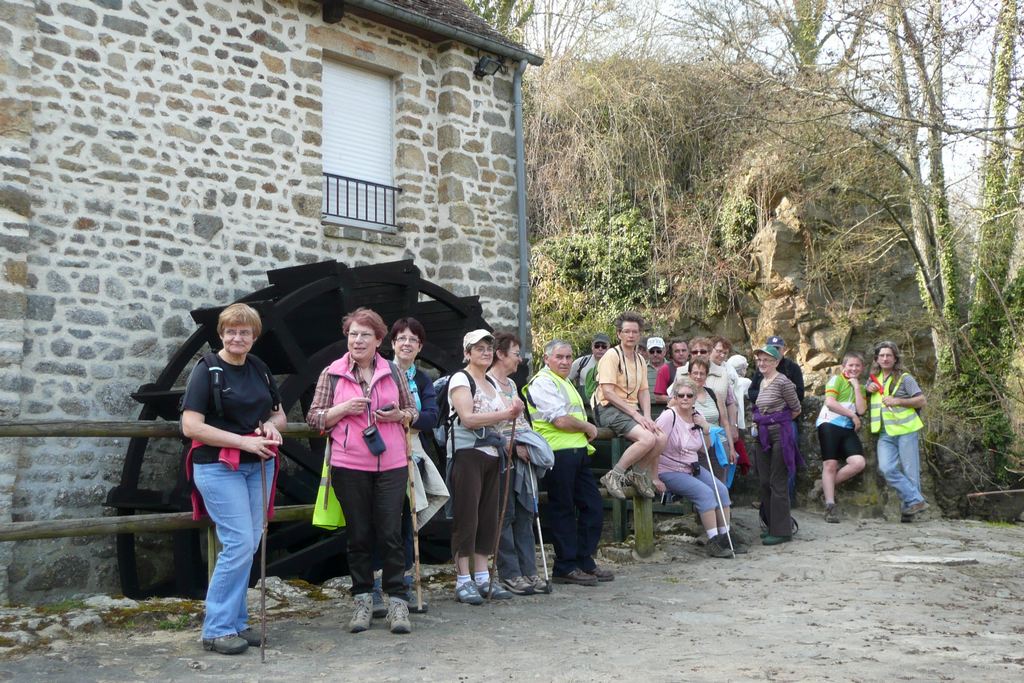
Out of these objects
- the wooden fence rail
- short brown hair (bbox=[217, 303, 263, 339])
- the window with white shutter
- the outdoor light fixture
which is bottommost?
the wooden fence rail

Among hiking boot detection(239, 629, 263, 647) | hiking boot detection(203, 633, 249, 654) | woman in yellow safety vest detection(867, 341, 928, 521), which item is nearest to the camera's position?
hiking boot detection(203, 633, 249, 654)

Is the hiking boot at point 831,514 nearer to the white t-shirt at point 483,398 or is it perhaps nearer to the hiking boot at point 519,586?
the hiking boot at point 519,586

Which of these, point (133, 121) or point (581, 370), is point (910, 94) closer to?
point (581, 370)

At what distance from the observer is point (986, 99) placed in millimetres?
9867

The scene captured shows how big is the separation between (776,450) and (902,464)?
1.45 meters

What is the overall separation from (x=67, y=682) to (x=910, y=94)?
9.79 metres

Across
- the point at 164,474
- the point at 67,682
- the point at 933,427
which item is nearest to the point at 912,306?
the point at 933,427

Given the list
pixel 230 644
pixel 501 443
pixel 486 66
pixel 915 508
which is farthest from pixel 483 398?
pixel 486 66

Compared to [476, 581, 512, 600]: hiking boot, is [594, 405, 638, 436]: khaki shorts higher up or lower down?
higher up

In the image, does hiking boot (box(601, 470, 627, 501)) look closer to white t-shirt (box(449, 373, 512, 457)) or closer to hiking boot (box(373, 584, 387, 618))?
Result: white t-shirt (box(449, 373, 512, 457))

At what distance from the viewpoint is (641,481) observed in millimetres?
7320

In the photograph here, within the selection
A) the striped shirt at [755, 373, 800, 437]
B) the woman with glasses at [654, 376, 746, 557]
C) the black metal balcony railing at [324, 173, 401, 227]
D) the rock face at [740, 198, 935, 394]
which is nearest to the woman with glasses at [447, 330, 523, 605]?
the woman with glasses at [654, 376, 746, 557]

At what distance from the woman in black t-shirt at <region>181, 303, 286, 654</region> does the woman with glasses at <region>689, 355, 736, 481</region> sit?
4108 millimetres

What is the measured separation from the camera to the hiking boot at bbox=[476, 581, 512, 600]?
19.3 feet
